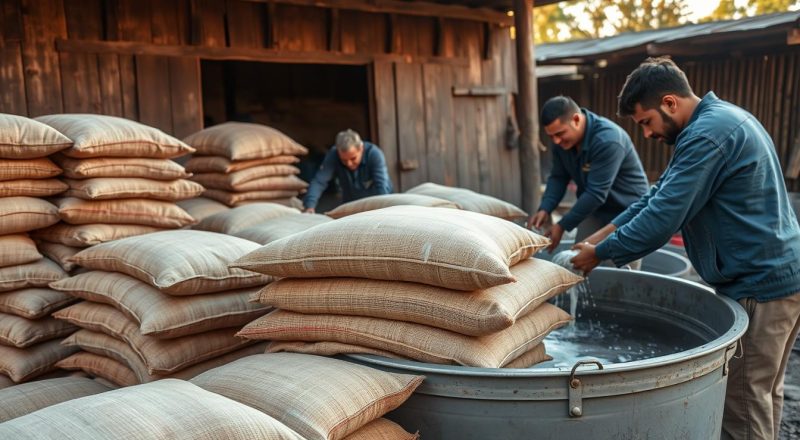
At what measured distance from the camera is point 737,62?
376 inches

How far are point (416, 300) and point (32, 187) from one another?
1996 mm

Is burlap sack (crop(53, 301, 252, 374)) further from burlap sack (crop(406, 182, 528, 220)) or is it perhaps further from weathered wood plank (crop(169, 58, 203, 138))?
weathered wood plank (crop(169, 58, 203, 138))

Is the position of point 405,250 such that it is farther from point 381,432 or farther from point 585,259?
point 585,259

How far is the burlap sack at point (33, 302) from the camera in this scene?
2.88 meters

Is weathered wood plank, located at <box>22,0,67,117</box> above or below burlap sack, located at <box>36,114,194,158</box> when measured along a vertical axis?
above

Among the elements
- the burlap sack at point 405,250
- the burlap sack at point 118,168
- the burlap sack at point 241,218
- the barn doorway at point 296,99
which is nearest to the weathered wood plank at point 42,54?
the burlap sack at point 241,218

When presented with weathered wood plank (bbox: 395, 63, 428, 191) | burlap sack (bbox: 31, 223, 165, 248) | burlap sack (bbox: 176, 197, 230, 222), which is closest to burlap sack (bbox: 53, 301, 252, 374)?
burlap sack (bbox: 31, 223, 165, 248)

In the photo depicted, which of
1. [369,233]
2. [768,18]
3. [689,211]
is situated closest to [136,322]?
[369,233]

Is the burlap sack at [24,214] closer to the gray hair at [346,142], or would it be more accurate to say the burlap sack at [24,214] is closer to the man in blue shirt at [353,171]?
the man in blue shirt at [353,171]

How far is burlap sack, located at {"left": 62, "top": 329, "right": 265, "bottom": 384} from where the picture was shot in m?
2.54

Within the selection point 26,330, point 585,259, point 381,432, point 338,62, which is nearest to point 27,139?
point 26,330

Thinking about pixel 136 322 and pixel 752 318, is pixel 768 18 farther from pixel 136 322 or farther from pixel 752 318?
pixel 136 322

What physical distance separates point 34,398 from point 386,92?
478 cm

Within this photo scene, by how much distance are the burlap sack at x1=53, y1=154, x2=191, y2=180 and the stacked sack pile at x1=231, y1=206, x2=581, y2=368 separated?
1.20 meters
